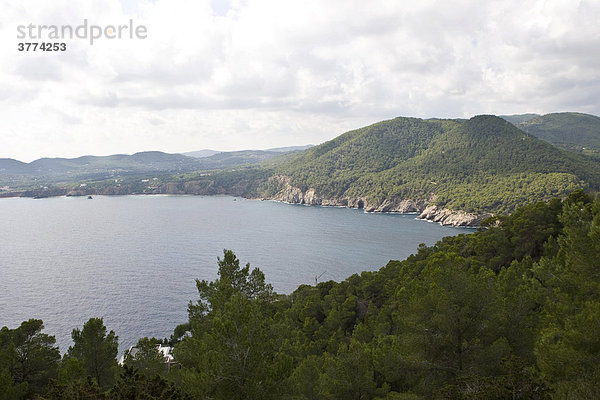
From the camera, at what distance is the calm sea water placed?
56.9 m

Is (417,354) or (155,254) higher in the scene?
(417,354)

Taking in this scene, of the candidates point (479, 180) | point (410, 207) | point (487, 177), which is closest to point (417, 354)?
point (410, 207)

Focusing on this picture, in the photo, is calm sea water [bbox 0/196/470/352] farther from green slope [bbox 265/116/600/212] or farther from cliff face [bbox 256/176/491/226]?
green slope [bbox 265/116/600/212]

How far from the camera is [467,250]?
4284 cm

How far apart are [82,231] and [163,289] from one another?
7369 cm

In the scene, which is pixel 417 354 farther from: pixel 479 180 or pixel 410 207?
pixel 479 180

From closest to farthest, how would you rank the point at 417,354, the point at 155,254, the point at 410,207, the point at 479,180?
the point at 417,354 → the point at 155,254 → the point at 410,207 → the point at 479,180

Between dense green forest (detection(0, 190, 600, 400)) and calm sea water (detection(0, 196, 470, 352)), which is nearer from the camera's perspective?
dense green forest (detection(0, 190, 600, 400))

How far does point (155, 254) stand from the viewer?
3578 inches

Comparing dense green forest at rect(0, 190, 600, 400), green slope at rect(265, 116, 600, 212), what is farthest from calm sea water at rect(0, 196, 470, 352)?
dense green forest at rect(0, 190, 600, 400)

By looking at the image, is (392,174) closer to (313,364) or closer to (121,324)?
(121,324)

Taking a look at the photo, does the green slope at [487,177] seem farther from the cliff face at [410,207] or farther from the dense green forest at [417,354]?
the dense green forest at [417,354]

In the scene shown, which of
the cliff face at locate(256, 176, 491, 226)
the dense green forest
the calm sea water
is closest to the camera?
the dense green forest

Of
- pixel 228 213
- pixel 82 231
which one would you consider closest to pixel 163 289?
pixel 82 231
